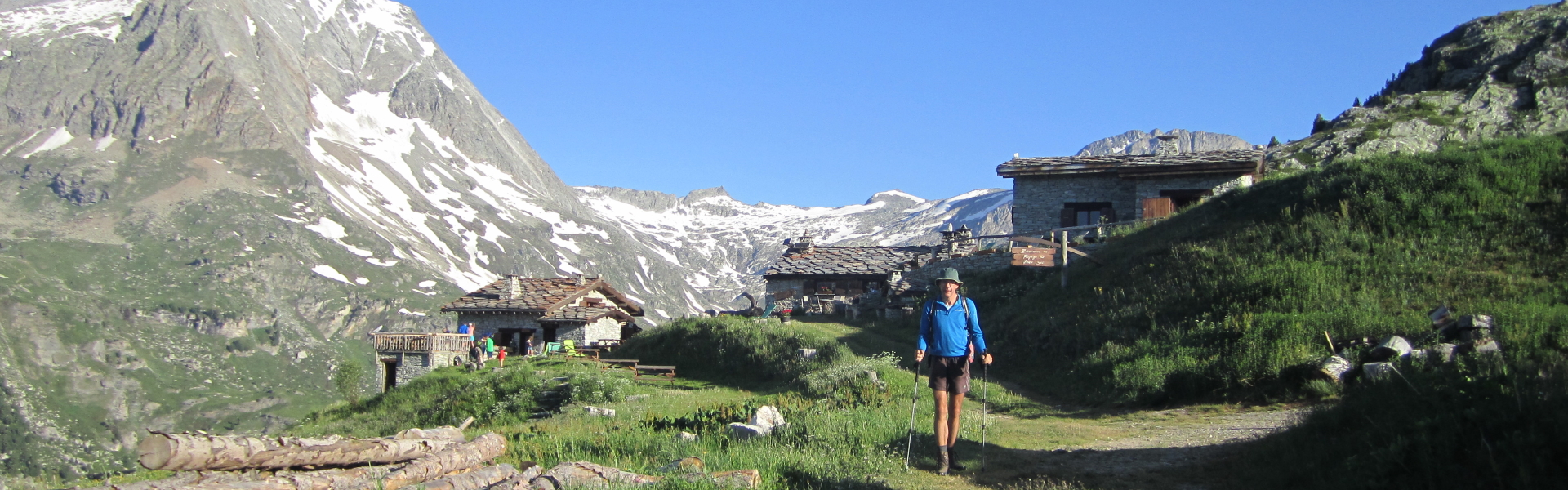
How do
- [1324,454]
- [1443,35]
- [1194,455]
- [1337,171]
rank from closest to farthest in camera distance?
[1324,454] → [1194,455] → [1337,171] → [1443,35]

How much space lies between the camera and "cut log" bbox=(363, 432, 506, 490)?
11.9m

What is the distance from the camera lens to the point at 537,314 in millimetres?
47375

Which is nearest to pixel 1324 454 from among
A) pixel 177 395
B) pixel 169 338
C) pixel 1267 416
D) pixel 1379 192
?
pixel 1267 416

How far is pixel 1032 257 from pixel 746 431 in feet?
46.4

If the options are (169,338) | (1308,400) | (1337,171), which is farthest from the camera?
(169,338)

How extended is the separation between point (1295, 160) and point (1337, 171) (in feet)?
91.8

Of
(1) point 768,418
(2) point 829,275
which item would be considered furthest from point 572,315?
(1) point 768,418

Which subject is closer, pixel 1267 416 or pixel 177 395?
pixel 1267 416

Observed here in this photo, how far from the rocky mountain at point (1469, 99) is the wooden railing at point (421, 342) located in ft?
136

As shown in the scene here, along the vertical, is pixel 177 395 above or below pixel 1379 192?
below

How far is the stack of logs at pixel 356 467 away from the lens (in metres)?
9.92

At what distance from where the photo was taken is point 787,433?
38.9 feet

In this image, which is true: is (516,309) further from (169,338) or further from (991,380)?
(169,338)

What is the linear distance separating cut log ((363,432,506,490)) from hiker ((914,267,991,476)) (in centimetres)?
658
